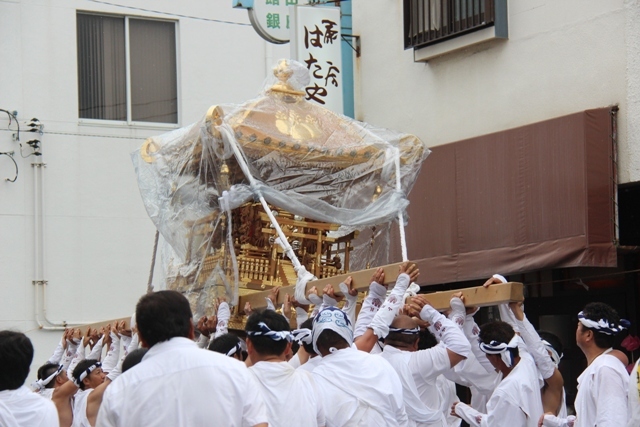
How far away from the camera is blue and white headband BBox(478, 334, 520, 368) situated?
696 cm

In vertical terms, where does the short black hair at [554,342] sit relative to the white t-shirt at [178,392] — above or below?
below

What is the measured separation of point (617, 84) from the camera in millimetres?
9594

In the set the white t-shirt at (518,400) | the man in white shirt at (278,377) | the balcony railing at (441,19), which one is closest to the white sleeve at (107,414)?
the man in white shirt at (278,377)

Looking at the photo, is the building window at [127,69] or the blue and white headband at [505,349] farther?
the building window at [127,69]

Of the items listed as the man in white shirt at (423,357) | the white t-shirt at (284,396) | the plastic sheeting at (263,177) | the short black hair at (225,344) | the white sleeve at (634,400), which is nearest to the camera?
the white t-shirt at (284,396)

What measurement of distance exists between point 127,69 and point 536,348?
378 inches

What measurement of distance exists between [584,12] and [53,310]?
7.68 metres

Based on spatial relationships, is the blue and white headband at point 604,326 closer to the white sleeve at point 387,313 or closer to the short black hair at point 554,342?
the short black hair at point 554,342

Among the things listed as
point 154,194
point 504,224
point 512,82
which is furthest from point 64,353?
point 512,82

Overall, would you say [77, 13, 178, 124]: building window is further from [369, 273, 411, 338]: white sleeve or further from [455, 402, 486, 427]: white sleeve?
[369, 273, 411, 338]: white sleeve

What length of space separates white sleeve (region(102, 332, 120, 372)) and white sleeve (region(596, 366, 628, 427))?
13.7 ft

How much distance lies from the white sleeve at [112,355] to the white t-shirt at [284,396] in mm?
3707

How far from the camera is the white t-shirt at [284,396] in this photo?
5430mm

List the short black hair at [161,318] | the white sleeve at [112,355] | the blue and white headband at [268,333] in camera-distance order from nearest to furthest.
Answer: the short black hair at [161,318], the blue and white headband at [268,333], the white sleeve at [112,355]
